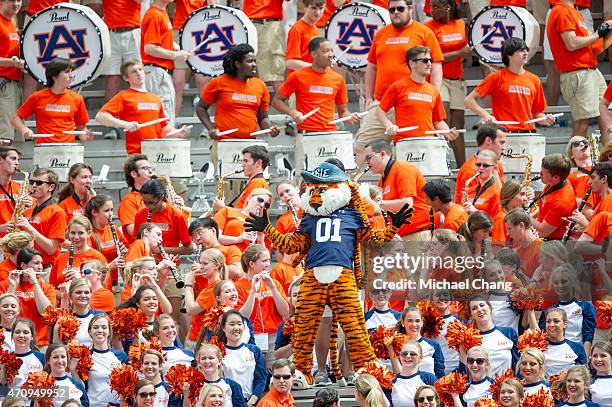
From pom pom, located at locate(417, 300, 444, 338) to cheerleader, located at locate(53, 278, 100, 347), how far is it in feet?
8.00

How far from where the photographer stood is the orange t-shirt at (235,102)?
690 inches

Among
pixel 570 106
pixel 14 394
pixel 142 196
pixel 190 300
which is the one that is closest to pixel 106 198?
pixel 142 196

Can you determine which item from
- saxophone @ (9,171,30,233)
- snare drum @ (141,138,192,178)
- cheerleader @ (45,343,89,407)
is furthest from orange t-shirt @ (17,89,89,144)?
cheerleader @ (45,343,89,407)

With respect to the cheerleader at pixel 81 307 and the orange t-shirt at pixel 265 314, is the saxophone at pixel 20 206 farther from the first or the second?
the orange t-shirt at pixel 265 314

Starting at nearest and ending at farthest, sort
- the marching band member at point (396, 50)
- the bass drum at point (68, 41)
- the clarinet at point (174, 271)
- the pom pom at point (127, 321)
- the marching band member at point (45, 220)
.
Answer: the pom pom at point (127, 321) → the clarinet at point (174, 271) → the marching band member at point (45, 220) → the marching band member at point (396, 50) → the bass drum at point (68, 41)

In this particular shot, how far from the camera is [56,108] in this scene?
1780 centimetres

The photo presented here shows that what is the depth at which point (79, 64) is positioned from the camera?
18.3 meters

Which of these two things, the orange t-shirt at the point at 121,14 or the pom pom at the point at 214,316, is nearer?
the pom pom at the point at 214,316

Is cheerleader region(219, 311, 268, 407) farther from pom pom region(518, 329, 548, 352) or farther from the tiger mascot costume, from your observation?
pom pom region(518, 329, 548, 352)

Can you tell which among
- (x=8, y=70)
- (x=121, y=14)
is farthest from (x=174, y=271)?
(x=121, y=14)

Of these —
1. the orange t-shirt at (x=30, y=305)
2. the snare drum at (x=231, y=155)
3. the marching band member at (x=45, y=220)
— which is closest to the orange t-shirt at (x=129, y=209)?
the marching band member at (x=45, y=220)

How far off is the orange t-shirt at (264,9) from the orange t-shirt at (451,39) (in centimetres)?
166

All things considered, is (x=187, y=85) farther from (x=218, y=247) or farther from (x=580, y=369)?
(x=580, y=369)

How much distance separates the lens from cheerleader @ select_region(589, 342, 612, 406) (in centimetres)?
1362
